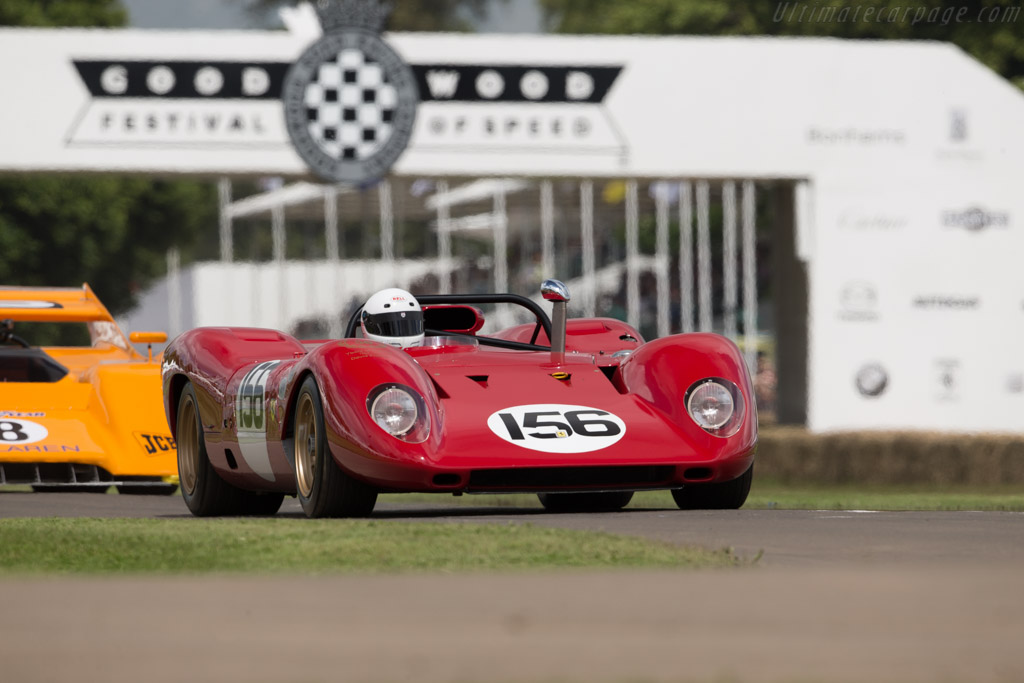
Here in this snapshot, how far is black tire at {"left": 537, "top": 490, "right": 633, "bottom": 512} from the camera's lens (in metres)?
10.2

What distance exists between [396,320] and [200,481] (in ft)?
5.10

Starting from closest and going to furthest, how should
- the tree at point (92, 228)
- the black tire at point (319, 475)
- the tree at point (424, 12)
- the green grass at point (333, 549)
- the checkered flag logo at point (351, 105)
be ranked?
the green grass at point (333, 549), the black tire at point (319, 475), the checkered flag logo at point (351, 105), the tree at point (92, 228), the tree at point (424, 12)

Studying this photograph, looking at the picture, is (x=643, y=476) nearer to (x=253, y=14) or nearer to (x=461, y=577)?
(x=461, y=577)

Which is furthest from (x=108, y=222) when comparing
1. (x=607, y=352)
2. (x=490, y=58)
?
(x=607, y=352)

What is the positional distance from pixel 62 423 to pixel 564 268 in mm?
32250

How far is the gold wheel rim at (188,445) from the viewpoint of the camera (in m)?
10.2

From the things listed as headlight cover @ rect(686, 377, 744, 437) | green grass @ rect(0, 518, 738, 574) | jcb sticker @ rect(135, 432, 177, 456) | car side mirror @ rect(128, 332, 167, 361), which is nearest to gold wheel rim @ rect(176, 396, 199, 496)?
green grass @ rect(0, 518, 738, 574)

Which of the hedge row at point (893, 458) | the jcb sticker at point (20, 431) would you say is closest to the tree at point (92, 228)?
the hedge row at point (893, 458)

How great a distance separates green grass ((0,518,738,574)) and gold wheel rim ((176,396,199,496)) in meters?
2.25

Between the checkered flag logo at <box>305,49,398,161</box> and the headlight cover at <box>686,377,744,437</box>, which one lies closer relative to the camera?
the headlight cover at <box>686,377,744,437</box>

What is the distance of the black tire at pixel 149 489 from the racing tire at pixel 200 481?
303 cm

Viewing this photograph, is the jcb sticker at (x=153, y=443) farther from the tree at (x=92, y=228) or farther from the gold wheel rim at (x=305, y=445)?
the tree at (x=92, y=228)

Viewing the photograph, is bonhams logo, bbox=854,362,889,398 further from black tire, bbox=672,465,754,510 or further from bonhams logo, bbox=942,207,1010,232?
black tire, bbox=672,465,754,510

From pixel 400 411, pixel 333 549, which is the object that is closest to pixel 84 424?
pixel 400 411
